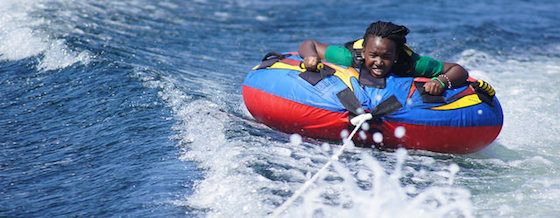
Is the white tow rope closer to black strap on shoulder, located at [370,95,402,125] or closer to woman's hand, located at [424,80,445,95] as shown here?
black strap on shoulder, located at [370,95,402,125]

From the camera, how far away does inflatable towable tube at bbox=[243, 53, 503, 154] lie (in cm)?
441

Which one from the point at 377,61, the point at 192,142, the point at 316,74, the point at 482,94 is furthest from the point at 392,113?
the point at 192,142

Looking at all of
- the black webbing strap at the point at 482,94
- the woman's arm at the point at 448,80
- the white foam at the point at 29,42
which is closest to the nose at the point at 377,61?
the woman's arm at the point at 448,80

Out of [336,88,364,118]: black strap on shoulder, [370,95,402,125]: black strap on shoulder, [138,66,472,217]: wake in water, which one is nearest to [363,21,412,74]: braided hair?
[370,95,402,125]: black strap on shoulder

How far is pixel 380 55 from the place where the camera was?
4473 millimetres

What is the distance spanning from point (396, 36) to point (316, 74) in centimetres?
71

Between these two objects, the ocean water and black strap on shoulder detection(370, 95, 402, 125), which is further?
black strap on shoulder detection(370, 95, 402, 125)

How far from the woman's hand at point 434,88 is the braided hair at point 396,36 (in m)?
0.24

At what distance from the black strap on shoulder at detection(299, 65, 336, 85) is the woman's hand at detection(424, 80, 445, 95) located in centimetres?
75

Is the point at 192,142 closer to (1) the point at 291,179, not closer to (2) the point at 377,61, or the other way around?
(1) the point at 291,179

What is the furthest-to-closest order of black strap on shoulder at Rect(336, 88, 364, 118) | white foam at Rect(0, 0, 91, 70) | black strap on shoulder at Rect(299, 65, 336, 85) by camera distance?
1. white foam at Rect(0, 0, 91, 70)
2. black strap on shoulder at Rect(299, 65, 336, 85)
3. black strap on shoulder at Rect(336, 88, 364, 118)

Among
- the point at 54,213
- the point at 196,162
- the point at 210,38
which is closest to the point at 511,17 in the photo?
the point at 210,38

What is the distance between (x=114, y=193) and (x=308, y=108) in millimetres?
1694

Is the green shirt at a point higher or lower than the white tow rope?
higher
